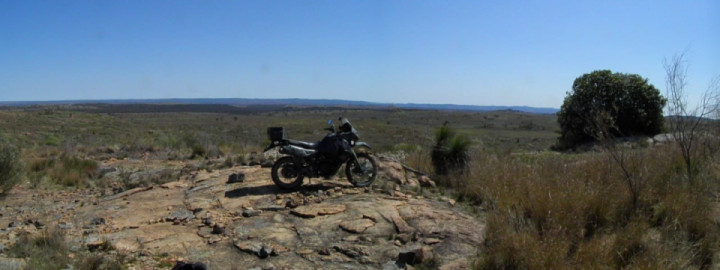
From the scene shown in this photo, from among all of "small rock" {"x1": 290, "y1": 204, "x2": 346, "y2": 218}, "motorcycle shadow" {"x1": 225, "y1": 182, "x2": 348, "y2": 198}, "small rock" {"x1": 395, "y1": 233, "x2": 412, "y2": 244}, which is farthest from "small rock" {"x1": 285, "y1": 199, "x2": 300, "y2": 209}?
"small rock" {"x1": 395, "y1": 233, "x2": 412, "y2": 244}

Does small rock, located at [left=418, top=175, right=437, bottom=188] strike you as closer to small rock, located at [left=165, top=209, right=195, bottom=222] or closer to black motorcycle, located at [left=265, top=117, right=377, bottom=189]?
black motorcycle, located at [left=265, top=117, right=377, bottom=189]

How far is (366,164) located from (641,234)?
4.62 metres

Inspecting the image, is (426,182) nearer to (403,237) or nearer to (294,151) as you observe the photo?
(294,151)

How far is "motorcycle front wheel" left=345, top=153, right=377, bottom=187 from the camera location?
8.48 meters

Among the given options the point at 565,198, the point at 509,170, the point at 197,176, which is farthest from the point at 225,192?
the point at 565,198

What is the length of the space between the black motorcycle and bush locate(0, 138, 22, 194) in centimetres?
540

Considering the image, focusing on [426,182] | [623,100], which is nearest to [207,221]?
[426,182]

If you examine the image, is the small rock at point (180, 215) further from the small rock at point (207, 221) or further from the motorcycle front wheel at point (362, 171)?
the motorcycle front wheel at point (362, 171)

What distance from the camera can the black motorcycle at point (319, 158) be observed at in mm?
8195

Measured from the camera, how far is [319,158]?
841 centimetres

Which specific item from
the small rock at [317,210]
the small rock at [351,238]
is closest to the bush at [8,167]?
the small rock at [317,210]

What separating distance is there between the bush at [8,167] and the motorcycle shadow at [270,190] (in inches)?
189

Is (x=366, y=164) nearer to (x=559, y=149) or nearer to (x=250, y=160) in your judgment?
(x=250, y=160)

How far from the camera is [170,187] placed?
8.94 meters
